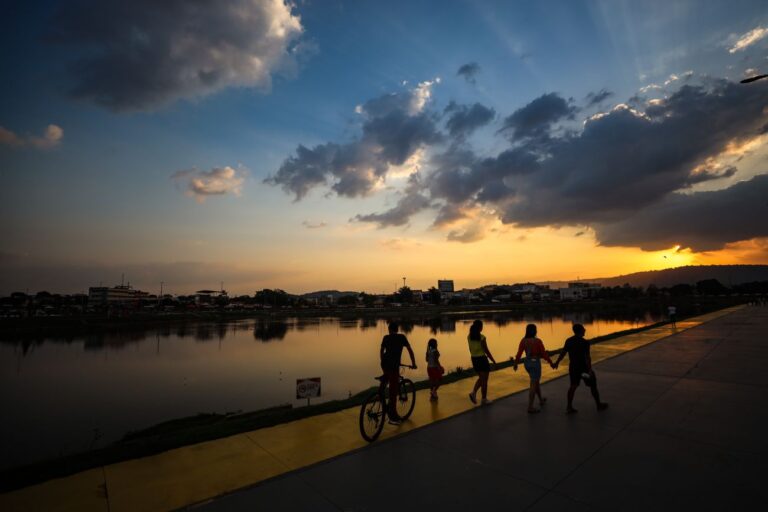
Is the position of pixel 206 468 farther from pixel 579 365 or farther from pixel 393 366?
pixel 579 365

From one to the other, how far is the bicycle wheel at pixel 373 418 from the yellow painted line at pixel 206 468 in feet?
0.64

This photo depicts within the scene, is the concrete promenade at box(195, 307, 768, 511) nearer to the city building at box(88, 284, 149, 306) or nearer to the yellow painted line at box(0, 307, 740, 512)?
the yellow painted line at box(0, 307, 740, 512)

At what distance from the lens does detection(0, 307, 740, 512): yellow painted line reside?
4.33 meters

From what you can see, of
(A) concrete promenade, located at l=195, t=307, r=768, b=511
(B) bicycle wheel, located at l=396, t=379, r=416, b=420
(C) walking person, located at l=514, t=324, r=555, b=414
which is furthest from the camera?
(C) walking person, located at l=514, t=324, r=555, b=414

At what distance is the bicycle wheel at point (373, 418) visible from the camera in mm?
6034

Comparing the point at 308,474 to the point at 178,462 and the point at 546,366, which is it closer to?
the point at 178,462

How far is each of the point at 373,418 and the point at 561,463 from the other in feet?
9.36

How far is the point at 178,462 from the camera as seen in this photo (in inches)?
213

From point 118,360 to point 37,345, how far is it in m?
18.6

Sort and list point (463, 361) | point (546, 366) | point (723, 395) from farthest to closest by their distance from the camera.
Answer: point (463, 361)
point (546, 366)
point (723, 395)

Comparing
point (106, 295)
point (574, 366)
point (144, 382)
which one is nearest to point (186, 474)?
point (574, 366)

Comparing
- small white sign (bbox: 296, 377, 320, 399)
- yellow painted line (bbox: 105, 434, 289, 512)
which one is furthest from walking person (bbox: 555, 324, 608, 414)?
small white sign (bbox: 296, 377, 320, 399)

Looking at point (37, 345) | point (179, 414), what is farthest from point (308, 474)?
point (37, 345)

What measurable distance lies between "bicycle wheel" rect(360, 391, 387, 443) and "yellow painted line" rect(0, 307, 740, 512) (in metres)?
0.19
